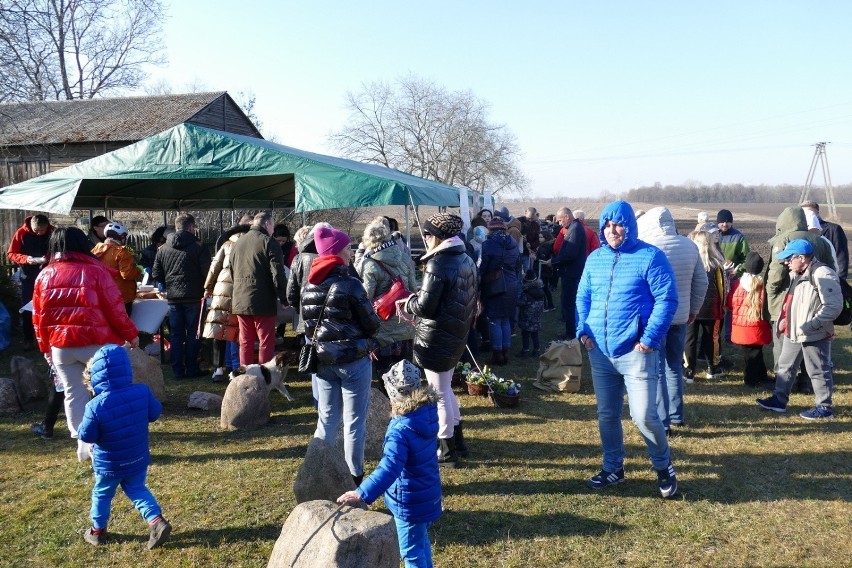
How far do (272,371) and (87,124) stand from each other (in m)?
18.7

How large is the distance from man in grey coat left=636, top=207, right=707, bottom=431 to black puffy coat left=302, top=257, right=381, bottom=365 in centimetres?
254

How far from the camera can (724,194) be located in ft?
330

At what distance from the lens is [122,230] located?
7051 millimetres

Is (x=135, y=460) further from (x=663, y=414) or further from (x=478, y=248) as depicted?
(x=478, y=248)

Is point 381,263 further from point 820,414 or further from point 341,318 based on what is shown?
point 820,414

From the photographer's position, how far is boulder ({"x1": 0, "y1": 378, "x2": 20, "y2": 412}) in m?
5.92

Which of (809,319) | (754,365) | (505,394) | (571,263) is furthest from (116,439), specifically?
(571,263)

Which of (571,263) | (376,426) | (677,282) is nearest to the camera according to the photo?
(376,426)

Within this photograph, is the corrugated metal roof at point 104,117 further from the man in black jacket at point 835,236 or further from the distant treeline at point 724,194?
the distant treeline at point 724,194

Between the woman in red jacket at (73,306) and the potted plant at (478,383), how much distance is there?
3.30 meters

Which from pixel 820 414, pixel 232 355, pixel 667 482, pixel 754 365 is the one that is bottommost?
pixel 820 414

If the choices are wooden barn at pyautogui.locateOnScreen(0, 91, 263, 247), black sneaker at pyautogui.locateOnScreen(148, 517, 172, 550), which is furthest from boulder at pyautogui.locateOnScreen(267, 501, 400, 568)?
wooden barn at pyautogui.locateOnScreen(0, 91, 263, 247)

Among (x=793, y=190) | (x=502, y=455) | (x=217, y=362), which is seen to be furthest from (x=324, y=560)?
(x=793, y=190)

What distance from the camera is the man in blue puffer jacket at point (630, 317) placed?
369 centimetres
